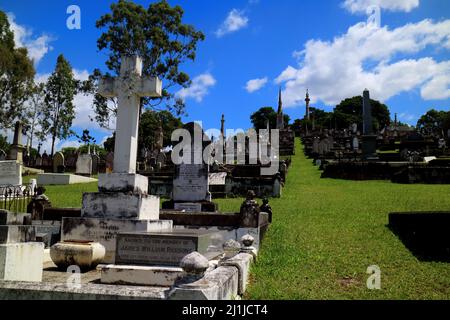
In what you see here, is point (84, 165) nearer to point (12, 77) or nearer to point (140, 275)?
point (12, 77)

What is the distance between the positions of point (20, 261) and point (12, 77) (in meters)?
41.1

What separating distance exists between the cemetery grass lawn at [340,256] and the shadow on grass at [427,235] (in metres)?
0.24

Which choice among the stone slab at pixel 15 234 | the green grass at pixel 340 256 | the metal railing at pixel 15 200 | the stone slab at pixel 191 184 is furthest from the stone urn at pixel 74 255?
the stone slab at pixel 191 184

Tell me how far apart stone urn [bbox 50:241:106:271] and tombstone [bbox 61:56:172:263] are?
33.8 inches

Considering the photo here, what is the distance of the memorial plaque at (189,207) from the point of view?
12.8m

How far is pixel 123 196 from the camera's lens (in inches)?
307

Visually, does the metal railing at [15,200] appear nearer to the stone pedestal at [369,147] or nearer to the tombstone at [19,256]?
the tombstone at [19,256]

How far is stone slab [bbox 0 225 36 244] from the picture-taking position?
4.98 metres

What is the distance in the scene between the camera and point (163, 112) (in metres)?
33.9

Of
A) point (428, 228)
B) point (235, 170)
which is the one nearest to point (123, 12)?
A: point (235, 170)

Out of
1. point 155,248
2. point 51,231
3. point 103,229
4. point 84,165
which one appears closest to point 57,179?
point 84,165

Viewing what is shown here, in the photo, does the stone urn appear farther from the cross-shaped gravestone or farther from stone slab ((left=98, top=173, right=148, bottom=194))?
the cross-shaped gravestone

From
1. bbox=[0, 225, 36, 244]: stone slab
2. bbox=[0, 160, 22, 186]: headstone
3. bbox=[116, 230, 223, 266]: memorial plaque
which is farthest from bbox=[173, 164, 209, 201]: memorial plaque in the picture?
bbox=[0, 160, 22, 186]: headstone
